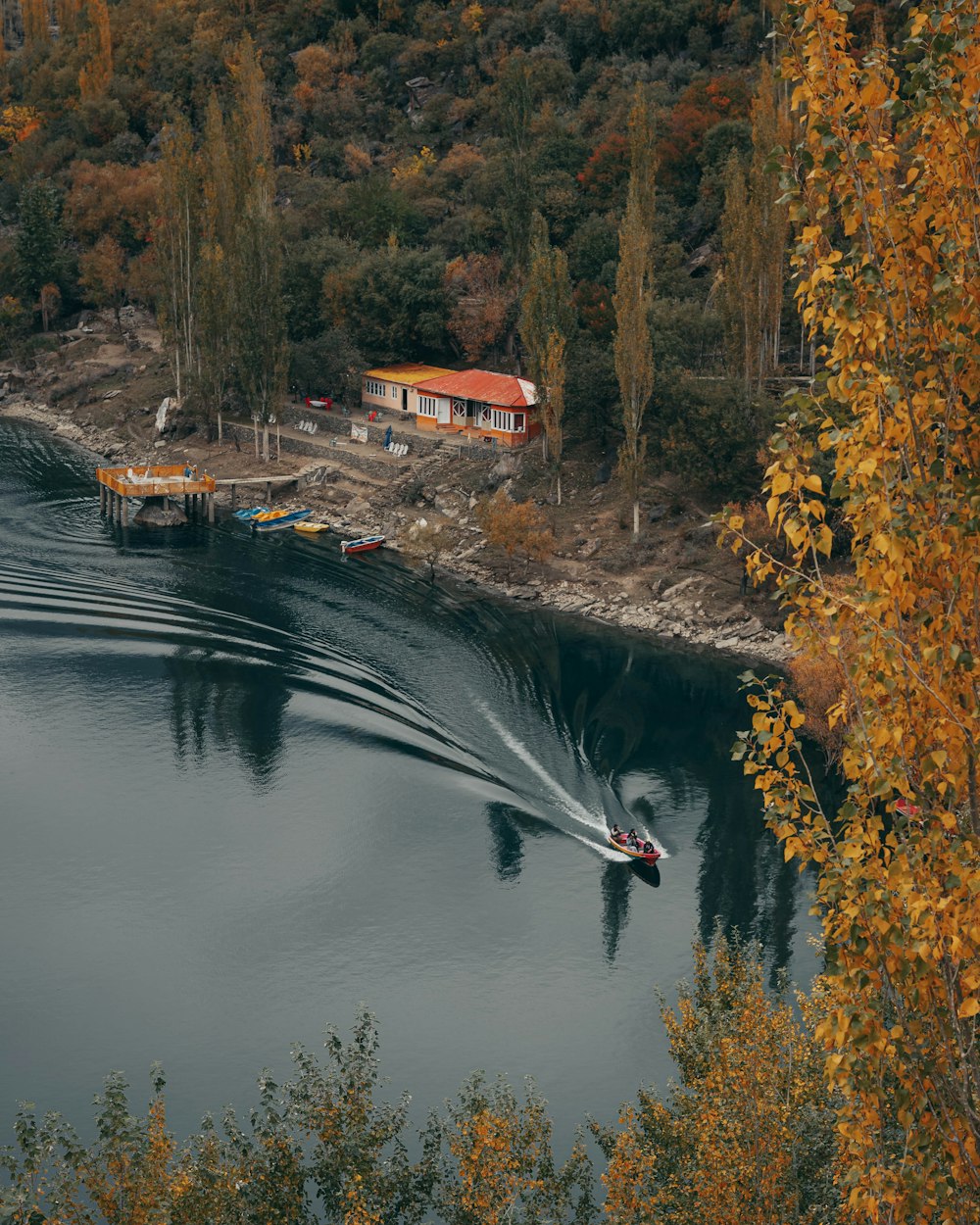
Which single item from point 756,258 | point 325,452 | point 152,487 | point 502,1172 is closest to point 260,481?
point 325,452

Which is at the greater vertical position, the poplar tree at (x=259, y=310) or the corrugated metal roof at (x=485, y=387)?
the poplar tree at (x=259, y=310)

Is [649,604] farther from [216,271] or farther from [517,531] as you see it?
[216,271]

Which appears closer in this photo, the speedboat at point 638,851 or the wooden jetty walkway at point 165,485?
the speedboat at point 638,851

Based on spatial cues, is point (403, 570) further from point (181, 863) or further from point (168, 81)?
point (168, 81)

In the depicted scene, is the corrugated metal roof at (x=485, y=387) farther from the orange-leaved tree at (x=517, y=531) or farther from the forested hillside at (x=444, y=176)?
the orange-leaved tree at (x=517, y=531)

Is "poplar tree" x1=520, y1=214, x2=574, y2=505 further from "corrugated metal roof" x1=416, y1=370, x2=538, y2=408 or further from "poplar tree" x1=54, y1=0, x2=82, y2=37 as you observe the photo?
"poplar tree" x1=54, y1=0, x2=82, y2=37

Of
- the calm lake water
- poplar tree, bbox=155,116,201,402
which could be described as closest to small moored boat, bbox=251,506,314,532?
the calm lake water

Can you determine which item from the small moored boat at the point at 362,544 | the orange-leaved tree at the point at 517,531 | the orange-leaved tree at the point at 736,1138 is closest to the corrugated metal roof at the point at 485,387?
the orange-leaved tree at the point at 517,531
